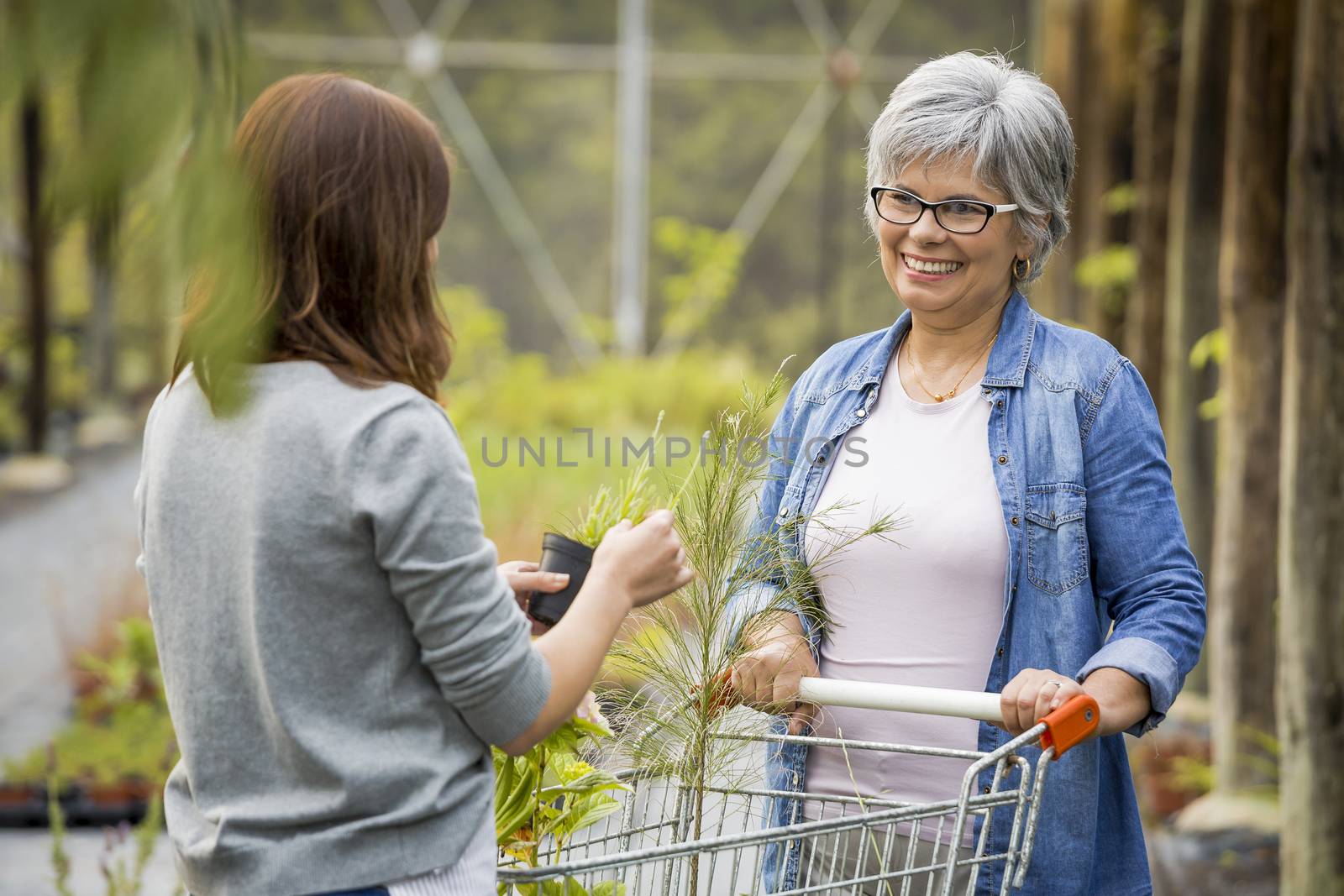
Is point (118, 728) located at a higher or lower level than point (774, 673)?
lower

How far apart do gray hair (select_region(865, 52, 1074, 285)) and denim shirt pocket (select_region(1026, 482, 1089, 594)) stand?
0.37 meters

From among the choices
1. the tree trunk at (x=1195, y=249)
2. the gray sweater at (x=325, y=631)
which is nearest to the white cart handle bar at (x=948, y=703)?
the gray sweater at (x=325, y=631)

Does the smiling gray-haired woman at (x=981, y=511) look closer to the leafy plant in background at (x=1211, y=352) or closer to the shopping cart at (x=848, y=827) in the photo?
the shopping cart at (x=848, y=827)

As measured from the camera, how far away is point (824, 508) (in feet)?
6.24

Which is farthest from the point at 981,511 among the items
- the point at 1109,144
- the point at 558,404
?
the point at 558,404

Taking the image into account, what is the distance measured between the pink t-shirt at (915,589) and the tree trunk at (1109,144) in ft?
19.2

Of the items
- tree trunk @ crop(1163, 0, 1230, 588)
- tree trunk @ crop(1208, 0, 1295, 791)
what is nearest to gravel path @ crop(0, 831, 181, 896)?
tree trunk @ crop(1208, 0, 1295, 791)

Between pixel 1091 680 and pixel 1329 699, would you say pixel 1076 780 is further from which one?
pixel 1329 699

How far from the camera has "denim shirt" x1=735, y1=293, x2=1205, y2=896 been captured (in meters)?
1.75

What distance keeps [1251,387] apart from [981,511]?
2973 mm

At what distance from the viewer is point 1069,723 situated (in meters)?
1.53

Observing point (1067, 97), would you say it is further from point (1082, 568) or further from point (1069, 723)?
point (1069, 723)

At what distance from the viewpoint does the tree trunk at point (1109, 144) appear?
7422 millimetres

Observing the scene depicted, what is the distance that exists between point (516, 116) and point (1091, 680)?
1125 centimetres
